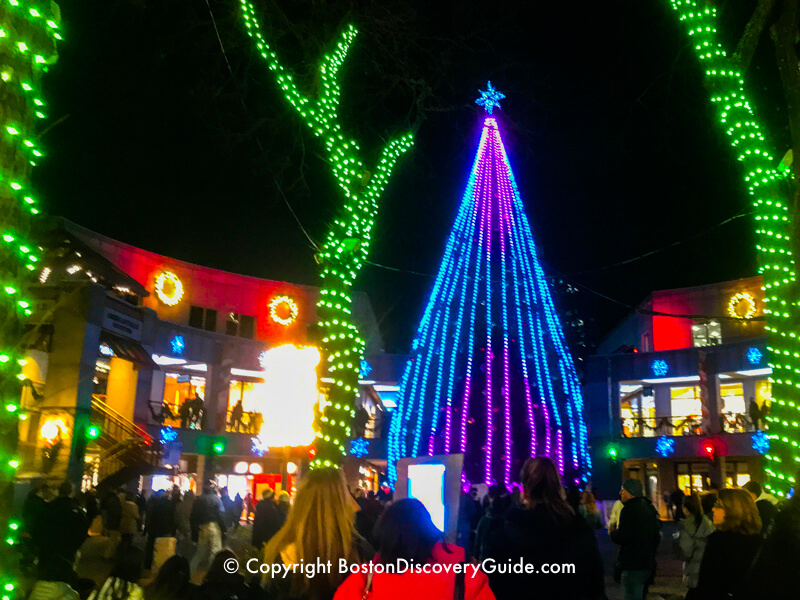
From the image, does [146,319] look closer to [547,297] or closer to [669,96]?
[547,297]

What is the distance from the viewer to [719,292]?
37.1 metres

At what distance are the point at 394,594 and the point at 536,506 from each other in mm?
1525

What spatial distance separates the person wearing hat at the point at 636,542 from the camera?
740cm

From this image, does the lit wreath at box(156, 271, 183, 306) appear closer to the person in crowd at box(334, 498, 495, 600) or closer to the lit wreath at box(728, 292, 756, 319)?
the lit wreath at box(728, 292, 756, 319)

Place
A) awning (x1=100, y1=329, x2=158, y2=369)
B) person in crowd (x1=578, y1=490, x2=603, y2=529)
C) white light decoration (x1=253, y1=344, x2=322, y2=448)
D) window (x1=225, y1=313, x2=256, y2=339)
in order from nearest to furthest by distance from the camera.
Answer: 1. white light decoration (x1=253, y1=344, x2=322, y2=448)
2. person in crowd (x1=578, y1=490, x2=603, y2=529)
3. awning (x1=100, y1=329, x2=158, y2=369)
4. window (x1=225, y1=313, x2=256, y2=339)

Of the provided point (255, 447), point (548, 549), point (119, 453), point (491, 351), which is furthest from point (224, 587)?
point (255, 447)

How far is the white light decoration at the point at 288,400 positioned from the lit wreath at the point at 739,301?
29248mm

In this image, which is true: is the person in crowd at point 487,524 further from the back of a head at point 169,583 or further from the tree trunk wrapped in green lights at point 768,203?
the back of a head at point 169,583

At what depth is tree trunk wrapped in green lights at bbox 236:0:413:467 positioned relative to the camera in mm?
12445

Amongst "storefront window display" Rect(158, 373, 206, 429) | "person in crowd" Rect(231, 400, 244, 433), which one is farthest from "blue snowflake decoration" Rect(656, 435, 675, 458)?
"storefront window display" Rect(158, 373, 206, 429)

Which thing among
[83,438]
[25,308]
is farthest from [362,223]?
[83,438]

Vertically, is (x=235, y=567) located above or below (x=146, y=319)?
below

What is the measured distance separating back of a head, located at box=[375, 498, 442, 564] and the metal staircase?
805 inches

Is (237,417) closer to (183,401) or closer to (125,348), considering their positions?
(183,401)
